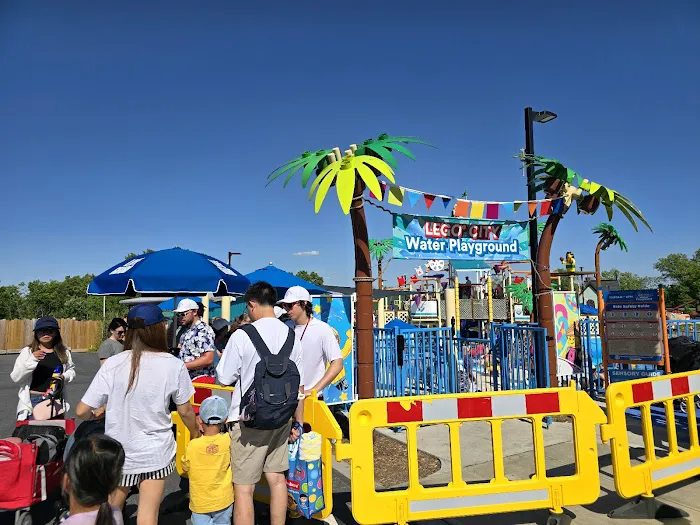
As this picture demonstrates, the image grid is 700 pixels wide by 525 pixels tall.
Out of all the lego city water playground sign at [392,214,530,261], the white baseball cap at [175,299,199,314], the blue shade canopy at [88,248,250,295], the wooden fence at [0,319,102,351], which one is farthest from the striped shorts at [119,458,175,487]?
the wooden fence at [0,319,102,351]

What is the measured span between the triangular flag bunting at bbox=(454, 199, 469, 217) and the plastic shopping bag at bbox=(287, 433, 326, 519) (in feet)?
15.3

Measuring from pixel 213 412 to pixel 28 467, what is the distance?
1464mm

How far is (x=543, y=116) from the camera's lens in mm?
9117

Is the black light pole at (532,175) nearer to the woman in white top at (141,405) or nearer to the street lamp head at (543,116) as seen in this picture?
the street lamp head at (543,116)

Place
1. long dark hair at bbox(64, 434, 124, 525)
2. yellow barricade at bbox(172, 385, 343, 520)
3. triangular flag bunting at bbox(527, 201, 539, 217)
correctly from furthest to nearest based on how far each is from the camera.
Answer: triangular flag bunting at bbox(527, 201, 539, 217)
yellow barricade at bbox(172, 385, 343, 520)
long dark hair at bbox(64, 434, 124, 525)

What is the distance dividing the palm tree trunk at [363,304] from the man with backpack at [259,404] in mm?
2830

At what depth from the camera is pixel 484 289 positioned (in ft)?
Result: 88.3

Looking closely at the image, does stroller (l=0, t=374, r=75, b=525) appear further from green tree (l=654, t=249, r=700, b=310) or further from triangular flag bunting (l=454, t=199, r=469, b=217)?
green tree (l=654, t=249, r=700, b=310)

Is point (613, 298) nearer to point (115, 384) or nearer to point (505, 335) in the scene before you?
point (505, 335)

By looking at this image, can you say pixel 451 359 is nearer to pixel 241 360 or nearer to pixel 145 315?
pixel 241 360

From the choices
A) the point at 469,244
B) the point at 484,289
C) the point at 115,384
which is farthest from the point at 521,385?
the point at 484,289

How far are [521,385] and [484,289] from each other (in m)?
19.7

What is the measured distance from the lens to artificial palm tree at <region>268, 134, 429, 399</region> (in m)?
6.10

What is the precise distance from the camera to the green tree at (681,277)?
169 feet
